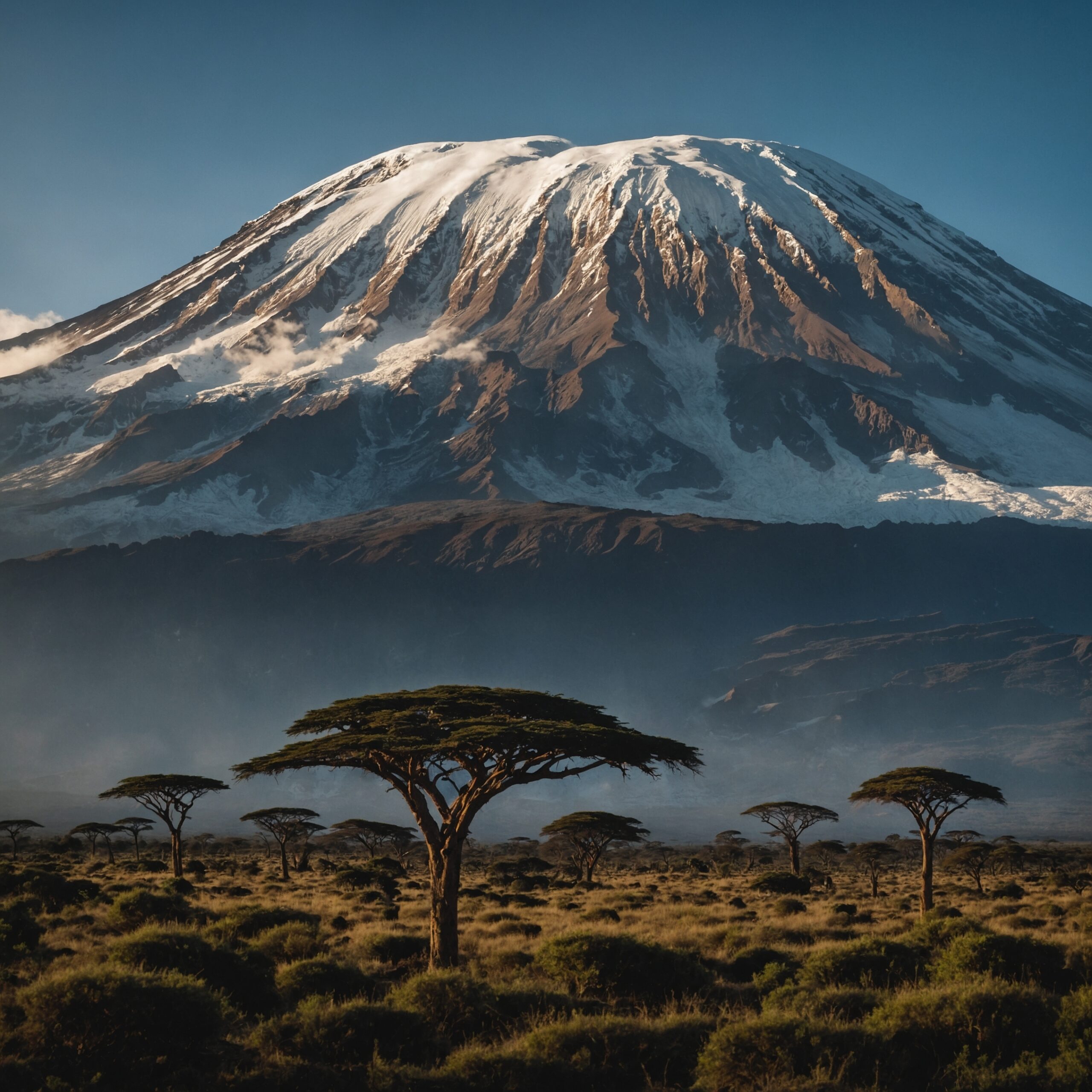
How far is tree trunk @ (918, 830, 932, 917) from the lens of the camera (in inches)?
1328

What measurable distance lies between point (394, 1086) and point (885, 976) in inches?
385

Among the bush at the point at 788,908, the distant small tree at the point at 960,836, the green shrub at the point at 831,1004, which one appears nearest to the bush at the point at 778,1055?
the green shrub at the point at 831,1004

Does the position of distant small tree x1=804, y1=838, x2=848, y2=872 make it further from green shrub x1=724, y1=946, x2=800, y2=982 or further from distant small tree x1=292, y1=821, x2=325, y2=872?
green shrub x1=724, y1=946, x2=800, y2=982

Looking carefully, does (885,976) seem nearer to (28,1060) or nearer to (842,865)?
(28,1060)

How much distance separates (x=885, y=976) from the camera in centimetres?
1805

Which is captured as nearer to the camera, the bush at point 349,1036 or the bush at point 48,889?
the bush at point 349,1036

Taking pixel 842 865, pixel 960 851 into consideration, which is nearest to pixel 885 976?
pixel 960 851

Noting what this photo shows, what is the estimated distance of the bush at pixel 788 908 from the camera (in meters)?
34.1

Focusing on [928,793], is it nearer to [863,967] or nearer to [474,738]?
[863,967]

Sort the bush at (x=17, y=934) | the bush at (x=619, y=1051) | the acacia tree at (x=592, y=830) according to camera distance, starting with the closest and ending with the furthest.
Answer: the bush at (x=619, y=1051) < the bush at (x=17, y=934) < the acacia tree at (x=592, y=830)

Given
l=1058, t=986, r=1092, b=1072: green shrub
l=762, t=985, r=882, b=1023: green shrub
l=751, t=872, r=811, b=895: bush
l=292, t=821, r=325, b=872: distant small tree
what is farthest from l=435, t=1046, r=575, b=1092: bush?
l=292, t=821, r=325, b=872: distant small tree

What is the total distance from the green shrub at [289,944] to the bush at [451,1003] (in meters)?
→ 5.61

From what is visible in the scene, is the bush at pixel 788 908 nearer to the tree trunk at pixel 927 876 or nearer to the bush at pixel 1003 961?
the tree trunk at pixel 927 876

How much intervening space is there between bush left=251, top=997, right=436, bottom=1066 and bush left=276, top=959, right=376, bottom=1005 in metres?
2.92
